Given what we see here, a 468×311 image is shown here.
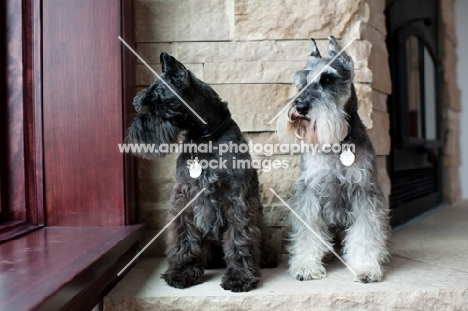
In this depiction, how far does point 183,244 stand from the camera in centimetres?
152

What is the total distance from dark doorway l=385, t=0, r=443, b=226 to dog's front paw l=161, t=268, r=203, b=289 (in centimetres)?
138

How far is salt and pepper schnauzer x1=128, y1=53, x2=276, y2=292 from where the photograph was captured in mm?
1406

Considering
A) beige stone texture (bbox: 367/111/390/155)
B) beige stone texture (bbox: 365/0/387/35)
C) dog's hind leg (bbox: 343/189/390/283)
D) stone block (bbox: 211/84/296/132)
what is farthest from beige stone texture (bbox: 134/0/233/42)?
dog's hind leg (bbox: 343/189/390/283)

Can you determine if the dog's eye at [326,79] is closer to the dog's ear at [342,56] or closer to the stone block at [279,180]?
the dog's ear at [342,56]

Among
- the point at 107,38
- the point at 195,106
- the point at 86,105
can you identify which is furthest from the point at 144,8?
the point at 195,106

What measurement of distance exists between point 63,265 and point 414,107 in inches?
101

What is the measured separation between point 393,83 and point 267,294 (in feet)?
5.33

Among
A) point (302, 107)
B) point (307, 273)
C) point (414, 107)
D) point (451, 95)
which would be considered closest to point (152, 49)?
point (302, 107)

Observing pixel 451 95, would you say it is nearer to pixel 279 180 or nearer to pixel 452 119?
pixel 452 119

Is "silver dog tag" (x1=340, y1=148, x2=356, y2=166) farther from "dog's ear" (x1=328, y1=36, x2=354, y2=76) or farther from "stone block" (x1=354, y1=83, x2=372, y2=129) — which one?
"stone block" (x1=354, y1=83, x2=372, y2=129)

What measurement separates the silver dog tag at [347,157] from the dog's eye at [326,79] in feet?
0.88

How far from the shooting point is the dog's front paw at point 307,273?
1.55m

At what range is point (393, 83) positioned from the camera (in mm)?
2451

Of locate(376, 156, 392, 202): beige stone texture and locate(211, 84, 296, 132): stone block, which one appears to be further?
locate(376, 156, 392, 202): beige stone texture
